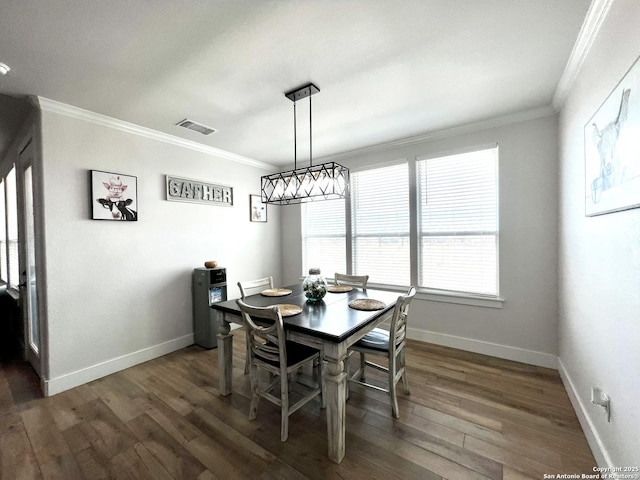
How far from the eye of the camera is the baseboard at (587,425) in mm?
1485

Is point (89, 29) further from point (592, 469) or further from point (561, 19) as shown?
point (592, 469)

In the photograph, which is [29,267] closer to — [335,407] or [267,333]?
[267,333]

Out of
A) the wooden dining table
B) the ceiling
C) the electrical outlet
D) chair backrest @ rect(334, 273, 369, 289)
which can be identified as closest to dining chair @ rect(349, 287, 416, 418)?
the wooden dining table

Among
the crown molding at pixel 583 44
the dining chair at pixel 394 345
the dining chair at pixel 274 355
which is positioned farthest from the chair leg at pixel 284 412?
the crown molding at pixel 583 44

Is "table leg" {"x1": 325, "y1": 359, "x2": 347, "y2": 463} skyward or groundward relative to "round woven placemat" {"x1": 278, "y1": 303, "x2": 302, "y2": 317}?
groundward

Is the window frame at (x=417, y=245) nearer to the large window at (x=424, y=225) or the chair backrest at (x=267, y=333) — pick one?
the large window at (x=424, y=225)

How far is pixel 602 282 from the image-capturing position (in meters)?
1.55

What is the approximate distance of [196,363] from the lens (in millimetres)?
2906

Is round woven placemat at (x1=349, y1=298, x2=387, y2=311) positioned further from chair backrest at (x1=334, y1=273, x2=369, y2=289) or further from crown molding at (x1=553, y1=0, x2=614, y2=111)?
crown molding at (x1=553, y1=0, x2=614, y2=111)

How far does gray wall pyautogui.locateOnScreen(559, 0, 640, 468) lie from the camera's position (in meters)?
1.21

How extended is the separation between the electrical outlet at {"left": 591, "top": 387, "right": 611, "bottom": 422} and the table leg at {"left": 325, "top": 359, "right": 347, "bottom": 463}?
1.46m

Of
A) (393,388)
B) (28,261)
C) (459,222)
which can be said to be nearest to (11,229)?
(28,261)

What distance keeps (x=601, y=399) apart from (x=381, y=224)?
2.59 m

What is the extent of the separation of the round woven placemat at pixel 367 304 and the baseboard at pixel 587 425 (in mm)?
1440
